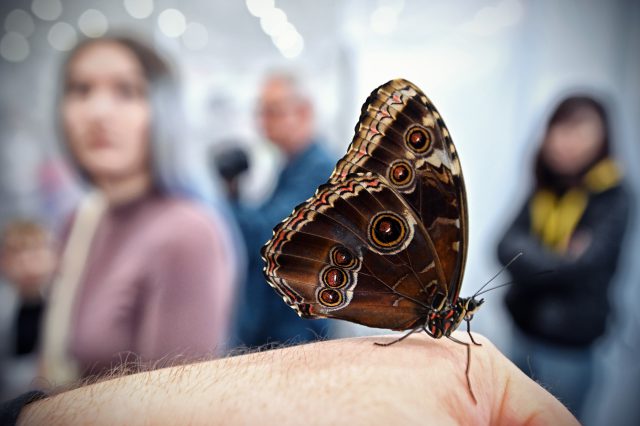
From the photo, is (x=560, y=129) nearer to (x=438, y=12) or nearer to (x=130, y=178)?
(x=438, y=12)

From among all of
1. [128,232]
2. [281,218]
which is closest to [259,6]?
[128,232]

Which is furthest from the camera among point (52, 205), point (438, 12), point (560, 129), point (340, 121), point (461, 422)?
point (52, 205)

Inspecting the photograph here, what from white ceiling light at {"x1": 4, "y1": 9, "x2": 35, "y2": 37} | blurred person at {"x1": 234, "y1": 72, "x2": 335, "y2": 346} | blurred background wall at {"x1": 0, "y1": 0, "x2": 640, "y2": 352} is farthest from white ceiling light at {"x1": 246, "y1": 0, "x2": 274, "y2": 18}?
white ceiling light at {"x1": 4, "y1": 9, "x2": 35, "y2": 37}

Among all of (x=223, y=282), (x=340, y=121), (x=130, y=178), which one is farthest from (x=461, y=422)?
(x=340, y=121)

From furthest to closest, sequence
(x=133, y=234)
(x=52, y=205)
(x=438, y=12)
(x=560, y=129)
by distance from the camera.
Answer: (x=52, y=205) → (x=438, y=12) → (x=560, y=129) → (x=133, y=234)

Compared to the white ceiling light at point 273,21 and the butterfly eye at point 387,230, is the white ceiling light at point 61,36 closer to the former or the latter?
the white ceiling light at point 273,21

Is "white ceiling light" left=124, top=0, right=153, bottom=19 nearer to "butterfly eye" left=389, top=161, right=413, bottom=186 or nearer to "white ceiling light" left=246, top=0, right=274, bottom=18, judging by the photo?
"white ceiling light" left=246, top=0, right=274, bottom=18

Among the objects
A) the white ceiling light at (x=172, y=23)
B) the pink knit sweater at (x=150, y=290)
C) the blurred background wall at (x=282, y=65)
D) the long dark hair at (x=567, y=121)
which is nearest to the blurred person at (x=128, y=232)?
the pink knit sweater at (x=150, y=290)
